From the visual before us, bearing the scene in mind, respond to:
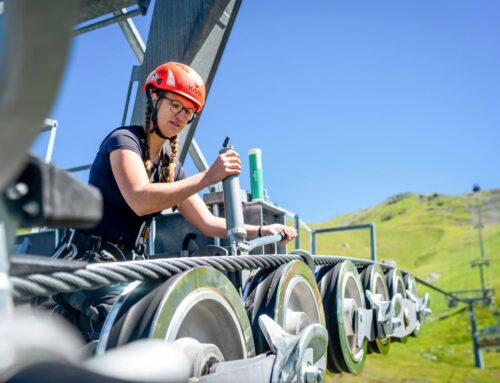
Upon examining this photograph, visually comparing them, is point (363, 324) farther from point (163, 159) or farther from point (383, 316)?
point (163, 159)

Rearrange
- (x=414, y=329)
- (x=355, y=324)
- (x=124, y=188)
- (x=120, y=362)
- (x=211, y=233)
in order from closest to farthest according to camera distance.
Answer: (x=120, y=362) → (x=124, y=188) → (x=211, y=233) → (x=355, y=324) → (x=414, y=329)

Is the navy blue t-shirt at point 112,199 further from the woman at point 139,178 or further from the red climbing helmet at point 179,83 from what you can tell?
the red climbing helmet at point 179,83

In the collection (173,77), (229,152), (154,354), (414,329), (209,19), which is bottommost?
(414,329)

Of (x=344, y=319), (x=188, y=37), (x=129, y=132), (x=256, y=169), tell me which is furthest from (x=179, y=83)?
(x=188, y=37)

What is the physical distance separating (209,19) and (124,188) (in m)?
2.22

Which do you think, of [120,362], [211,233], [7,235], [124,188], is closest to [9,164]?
[7,235]

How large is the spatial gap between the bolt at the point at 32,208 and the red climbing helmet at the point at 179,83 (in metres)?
1.37

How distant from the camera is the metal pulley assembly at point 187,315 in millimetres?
1026

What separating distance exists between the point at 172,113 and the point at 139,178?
306mm

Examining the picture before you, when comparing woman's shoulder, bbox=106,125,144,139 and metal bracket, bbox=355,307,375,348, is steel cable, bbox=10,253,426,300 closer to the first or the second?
woman's shoulder, bbox=106,125,144,139

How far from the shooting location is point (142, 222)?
1729 mm

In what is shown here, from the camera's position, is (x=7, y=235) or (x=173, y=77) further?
(x=173, y=77)

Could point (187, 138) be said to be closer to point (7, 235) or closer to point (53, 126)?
point (53, 126)

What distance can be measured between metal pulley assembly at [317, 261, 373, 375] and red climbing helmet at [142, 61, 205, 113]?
32.2 inches
